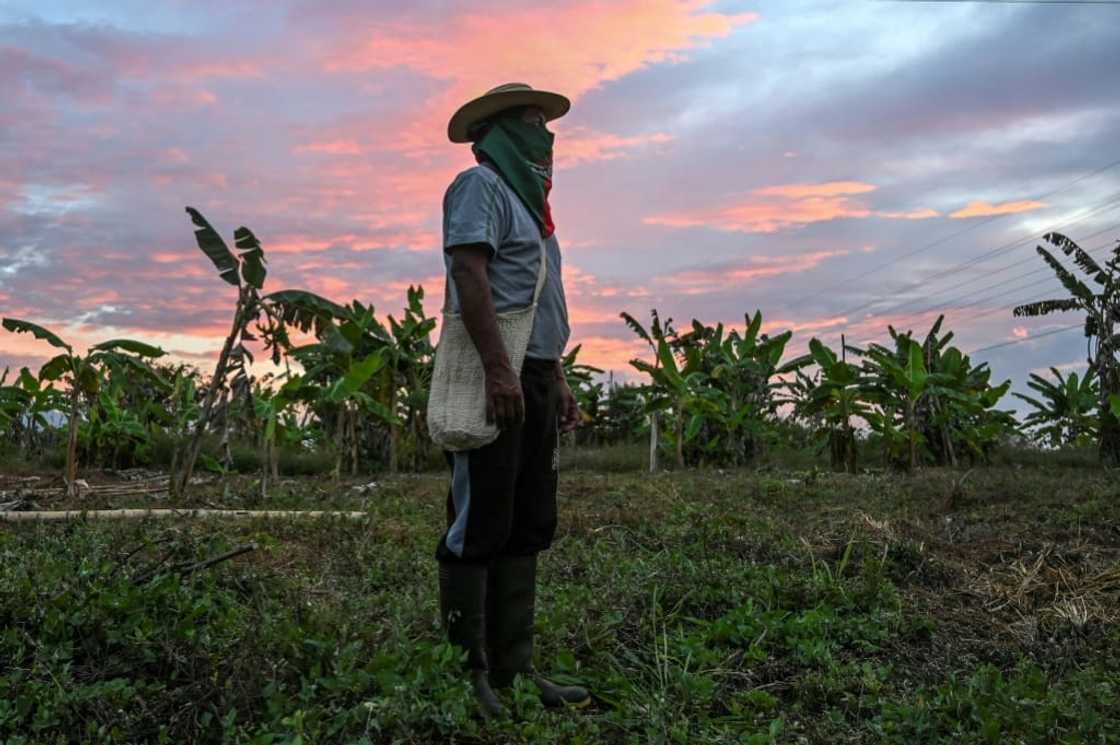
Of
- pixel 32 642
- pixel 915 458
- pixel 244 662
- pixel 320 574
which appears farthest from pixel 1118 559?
pixel 915 458

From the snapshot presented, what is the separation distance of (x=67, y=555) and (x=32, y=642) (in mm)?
1714

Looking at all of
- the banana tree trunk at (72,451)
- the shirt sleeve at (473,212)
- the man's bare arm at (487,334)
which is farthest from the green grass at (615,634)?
the banana tree trunk at (72,451)

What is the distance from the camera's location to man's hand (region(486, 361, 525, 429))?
3.00 meters

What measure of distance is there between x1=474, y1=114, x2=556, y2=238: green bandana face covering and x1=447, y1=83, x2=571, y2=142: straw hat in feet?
0.18

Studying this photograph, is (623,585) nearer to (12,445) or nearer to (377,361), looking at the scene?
(377,361)

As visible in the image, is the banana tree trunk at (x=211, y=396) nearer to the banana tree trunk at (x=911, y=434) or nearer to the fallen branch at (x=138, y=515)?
the fallen branch at (x=138, y=515)

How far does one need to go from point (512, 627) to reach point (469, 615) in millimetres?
210

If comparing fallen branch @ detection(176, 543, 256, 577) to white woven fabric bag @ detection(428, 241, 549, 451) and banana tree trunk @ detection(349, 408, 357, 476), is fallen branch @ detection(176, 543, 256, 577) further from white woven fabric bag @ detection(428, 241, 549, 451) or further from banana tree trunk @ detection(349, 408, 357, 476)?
banana tree trunk @ detection(349, 408, 357, 476)

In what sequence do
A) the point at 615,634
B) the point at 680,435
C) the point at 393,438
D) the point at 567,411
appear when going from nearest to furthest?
the point at 567,411, the point at 615,634, the point at 393,438, the point at 680,435

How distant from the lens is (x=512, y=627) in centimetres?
334

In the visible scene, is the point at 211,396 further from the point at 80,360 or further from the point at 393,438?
the point at 393,438

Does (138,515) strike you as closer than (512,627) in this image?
No

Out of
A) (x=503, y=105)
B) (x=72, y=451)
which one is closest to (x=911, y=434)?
(x=72, y=451)

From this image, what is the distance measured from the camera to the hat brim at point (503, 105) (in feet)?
10.9
